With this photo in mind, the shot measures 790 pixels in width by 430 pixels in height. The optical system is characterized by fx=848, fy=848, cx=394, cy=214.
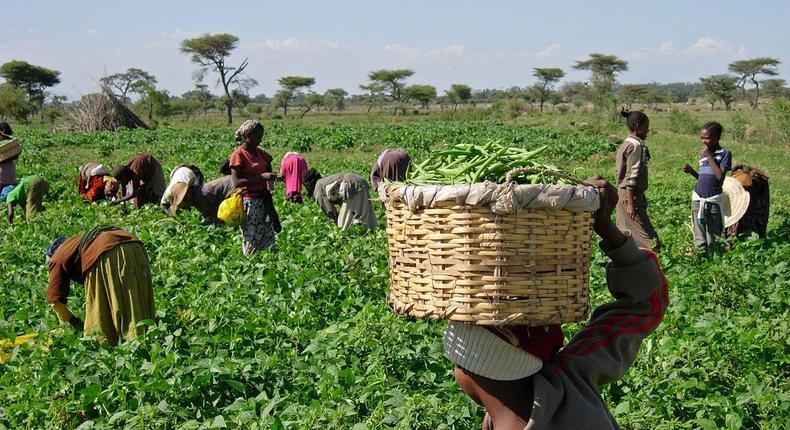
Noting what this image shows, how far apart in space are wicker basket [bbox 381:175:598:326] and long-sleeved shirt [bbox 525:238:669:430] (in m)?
0.21

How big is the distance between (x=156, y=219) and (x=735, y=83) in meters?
58.0

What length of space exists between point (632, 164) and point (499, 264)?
18.7 ft

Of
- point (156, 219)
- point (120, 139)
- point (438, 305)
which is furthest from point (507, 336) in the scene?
point (120, 139)

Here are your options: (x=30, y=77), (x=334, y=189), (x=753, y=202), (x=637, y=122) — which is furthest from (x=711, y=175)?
(x=30, y=77)

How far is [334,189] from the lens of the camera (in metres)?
8.91

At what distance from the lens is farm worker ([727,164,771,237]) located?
8.15 m

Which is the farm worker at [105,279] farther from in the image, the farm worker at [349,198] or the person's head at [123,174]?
the person's head at [123,174]

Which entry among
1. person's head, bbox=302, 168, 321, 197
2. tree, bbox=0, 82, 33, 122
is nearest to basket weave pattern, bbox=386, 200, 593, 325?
person's head, bbox=302, 168, 321, 197

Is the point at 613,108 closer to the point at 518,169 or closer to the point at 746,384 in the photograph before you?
the point at 746,384

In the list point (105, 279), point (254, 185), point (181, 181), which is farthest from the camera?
point (181, 181)

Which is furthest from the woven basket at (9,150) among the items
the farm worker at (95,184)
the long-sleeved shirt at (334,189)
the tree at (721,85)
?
the tree at (721,85)

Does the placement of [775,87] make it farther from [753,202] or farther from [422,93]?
[753,202]

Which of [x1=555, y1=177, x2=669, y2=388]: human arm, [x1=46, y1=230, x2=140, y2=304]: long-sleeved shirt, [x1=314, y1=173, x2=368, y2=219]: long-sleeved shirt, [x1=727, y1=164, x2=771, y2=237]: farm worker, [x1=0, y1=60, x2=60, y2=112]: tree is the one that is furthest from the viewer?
[x1=0, y1=60, x2=60, y2=112]: tree

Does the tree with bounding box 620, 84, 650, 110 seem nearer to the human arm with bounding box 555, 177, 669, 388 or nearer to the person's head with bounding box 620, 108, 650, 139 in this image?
the person's head with bounding box 620, 108, 650, 139
